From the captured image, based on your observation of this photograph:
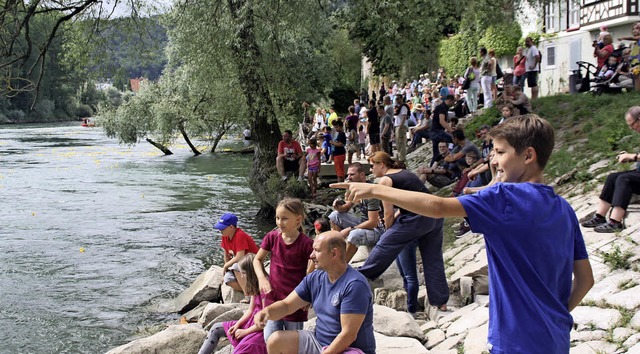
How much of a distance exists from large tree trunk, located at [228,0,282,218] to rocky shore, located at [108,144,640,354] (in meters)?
7.58

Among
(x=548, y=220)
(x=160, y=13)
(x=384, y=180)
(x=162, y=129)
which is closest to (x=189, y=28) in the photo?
(x=160, y=13)

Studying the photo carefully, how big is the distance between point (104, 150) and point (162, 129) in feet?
29.8

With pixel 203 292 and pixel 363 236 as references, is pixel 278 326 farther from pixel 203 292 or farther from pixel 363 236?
pixel 203 292

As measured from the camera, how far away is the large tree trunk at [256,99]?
15.5m

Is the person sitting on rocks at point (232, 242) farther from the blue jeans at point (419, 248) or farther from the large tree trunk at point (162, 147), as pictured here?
the large tree trunk at point (162, 147)

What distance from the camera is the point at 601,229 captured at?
25.6ft

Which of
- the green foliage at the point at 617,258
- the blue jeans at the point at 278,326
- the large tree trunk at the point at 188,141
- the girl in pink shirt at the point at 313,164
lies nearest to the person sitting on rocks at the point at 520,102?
the girl in pink shirt at the point at 313,164

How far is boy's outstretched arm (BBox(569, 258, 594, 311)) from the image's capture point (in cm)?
332

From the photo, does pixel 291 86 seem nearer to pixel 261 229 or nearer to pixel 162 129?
pixel 261 229

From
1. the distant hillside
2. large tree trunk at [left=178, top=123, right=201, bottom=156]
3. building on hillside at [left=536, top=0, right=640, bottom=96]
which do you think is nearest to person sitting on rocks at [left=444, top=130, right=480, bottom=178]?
the distant hillside

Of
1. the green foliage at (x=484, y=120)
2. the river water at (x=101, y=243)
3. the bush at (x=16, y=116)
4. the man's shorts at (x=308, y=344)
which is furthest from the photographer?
the bush at (x=16, y=116)

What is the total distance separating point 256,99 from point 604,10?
16.5m

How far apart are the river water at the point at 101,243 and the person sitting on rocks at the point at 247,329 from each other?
366cm

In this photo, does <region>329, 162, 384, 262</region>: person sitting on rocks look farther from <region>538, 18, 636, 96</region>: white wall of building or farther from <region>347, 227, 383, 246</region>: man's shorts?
<region>538, 18, 636, 96</region>: white wall of building
